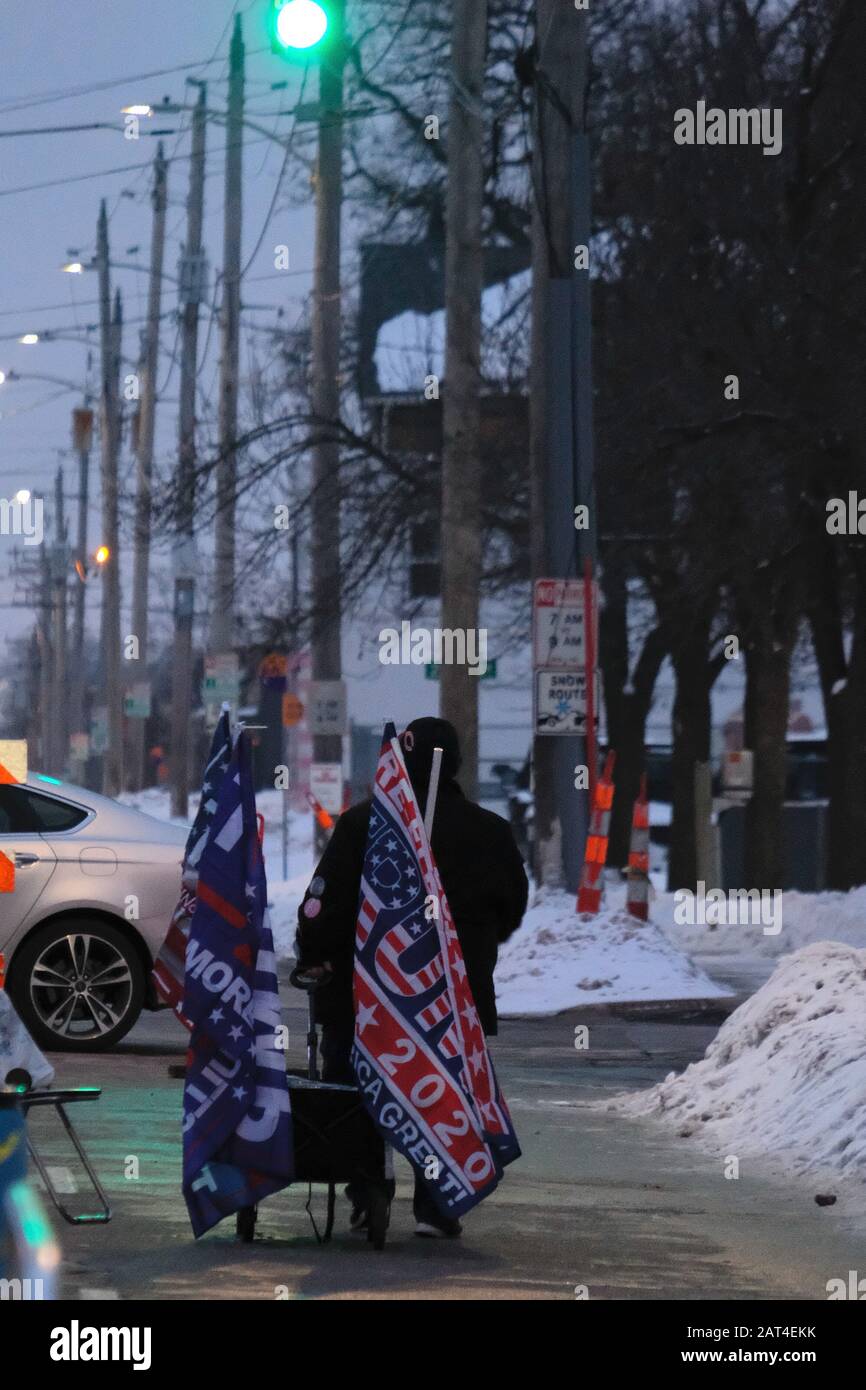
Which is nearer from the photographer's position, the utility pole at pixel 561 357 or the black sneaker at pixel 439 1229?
the black sneaker at pixel 439 1229

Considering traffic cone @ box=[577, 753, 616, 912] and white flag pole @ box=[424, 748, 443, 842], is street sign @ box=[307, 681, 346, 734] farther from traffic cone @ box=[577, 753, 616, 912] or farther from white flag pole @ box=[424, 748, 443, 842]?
white flag pole @ box=[424, 748, 443, 842]

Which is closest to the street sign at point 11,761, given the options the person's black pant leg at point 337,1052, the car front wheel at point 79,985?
the person's black pant leg at point 337,1052

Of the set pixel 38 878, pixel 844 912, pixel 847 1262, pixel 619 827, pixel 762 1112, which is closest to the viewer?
pixel 847 1262

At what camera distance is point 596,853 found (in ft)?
73.4

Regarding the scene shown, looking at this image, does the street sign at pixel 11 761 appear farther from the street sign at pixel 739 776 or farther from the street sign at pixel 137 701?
the street sign at pixel 137 701

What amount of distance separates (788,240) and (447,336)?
5.58m

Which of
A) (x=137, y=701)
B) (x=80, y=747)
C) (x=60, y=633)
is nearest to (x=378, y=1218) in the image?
(x=137, y=701)

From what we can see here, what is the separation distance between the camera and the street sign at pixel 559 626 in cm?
2056

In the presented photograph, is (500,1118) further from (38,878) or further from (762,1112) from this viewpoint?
(38,878)

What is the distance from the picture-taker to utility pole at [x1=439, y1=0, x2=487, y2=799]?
21.7 m

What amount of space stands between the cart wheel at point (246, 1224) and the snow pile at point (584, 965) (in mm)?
9529
